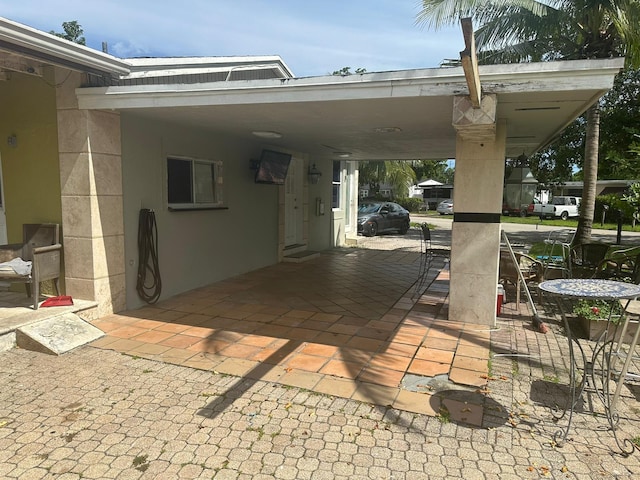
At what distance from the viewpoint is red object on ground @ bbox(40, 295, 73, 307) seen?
441cm

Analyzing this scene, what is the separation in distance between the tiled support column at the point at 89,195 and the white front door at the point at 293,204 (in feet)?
15.1

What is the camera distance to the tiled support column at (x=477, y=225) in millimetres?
4367

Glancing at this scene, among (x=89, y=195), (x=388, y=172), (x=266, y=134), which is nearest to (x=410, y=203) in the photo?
(x=388, y=172)

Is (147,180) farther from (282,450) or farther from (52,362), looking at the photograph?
(282,450)

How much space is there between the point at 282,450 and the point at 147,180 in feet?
12.7

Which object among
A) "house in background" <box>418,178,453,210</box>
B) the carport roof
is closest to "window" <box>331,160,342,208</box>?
the carport roof

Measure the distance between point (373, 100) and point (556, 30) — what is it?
750 centimetres

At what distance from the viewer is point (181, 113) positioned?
471cm

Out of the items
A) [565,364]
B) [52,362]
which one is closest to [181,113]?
[52,362]

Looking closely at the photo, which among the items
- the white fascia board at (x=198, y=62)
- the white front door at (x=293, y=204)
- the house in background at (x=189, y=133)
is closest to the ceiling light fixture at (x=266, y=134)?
the house in background at (x=189, y=133)

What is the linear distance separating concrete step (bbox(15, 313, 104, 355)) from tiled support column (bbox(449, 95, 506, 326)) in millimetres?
3819

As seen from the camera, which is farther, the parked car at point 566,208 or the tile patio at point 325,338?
the parked car at point 566,208

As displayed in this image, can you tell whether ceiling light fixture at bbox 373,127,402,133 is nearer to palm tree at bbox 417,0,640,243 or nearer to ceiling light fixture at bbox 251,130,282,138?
ceiling light fixture at bbox 251,130,282,138

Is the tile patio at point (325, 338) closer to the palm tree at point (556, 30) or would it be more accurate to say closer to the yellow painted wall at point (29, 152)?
the yellow painted wall at point (29, 152)
